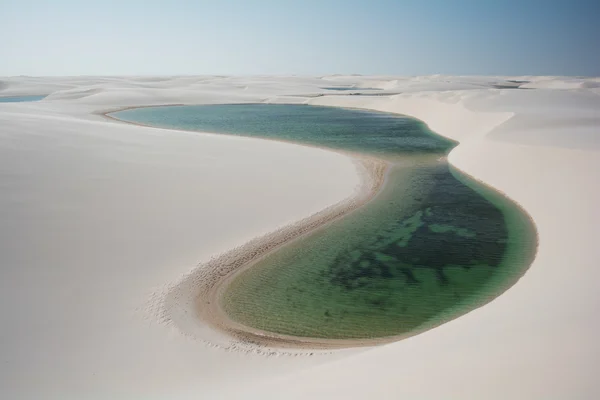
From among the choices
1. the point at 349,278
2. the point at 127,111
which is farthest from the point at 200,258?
the point at 127,111

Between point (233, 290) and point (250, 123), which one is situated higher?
point (250, 123)

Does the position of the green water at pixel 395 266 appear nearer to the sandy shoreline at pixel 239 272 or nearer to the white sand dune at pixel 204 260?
the sandy shoreline at pixel 239 272

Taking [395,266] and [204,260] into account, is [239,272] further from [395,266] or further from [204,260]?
[395,266]

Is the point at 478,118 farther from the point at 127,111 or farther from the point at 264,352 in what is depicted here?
the point at 127,111

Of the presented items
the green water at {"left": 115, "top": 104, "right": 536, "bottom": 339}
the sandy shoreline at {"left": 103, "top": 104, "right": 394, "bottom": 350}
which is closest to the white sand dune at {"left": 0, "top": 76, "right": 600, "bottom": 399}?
the sandy shoreline at {"left": 103, "top": 104, "right": 394, "bottom": 350}

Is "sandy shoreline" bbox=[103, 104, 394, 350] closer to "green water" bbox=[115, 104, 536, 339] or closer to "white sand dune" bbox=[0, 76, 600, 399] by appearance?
"green water" bbox=[115, 104, 536, 339]

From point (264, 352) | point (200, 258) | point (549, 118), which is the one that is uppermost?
point (549, 118)
